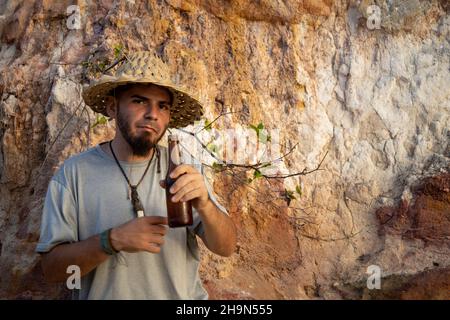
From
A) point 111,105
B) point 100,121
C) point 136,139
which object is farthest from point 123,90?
point 100,121

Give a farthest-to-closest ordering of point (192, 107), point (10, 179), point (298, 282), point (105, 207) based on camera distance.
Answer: point (10, 179) < point (298, 282) < point (192, 107) < point (105, 207)

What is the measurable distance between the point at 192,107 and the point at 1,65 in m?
3.36

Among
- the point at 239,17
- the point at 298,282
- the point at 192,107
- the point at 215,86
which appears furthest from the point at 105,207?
the point at 239,17

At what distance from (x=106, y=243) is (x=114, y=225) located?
242 millimetres

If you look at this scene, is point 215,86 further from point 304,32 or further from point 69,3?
point 69,3

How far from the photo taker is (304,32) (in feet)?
17.5

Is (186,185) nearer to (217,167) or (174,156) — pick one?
(174,156)

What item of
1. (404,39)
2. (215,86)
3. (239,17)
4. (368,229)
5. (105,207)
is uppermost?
(239,17)

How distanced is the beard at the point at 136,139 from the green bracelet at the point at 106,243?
1.56 feet

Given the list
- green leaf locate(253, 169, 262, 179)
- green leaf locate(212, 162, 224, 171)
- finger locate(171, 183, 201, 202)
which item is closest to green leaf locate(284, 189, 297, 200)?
green leaf locate(253, 169, 262, 179)

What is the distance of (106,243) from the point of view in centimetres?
225

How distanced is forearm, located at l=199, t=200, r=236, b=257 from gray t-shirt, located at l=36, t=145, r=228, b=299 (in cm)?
12

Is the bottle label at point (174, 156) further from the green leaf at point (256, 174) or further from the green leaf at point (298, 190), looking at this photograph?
the green leaf at point (298, 190)

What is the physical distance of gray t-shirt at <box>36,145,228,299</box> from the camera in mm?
2408
